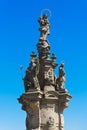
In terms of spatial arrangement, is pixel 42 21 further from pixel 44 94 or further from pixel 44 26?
pixel 44 94

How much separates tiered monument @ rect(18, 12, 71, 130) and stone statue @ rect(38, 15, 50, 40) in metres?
1.04

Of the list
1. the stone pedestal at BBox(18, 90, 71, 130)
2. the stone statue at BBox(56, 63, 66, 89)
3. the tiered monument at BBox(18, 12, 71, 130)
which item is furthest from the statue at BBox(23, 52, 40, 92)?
the stone statue at BBox(56, 63, 66, 89)

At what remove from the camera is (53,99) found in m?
26.3

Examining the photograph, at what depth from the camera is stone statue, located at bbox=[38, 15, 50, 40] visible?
28.7 metres

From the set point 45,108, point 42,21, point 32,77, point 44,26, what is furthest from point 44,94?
point 42,21

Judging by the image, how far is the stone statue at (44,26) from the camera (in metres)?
28.7

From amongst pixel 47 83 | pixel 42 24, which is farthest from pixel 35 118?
pixel 42 24

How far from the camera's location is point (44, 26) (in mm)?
28906

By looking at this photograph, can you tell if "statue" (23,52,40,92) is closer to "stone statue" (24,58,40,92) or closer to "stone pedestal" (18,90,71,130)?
"stone statue" (24,58,40,92)

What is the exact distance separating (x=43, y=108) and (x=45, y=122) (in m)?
0.90

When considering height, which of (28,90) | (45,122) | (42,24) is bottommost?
(45,122)

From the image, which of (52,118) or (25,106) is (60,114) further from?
(25,106)

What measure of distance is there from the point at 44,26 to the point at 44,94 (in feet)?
17.3

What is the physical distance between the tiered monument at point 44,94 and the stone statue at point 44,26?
1038 mm
